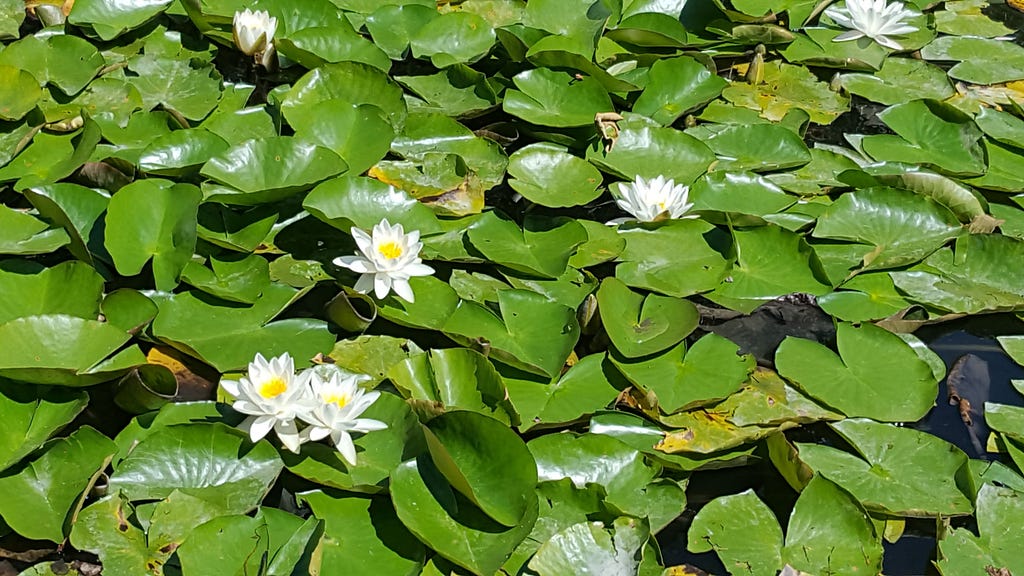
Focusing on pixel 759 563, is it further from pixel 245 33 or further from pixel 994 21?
pixel 994 21

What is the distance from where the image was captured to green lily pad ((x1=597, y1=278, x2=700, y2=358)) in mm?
2369

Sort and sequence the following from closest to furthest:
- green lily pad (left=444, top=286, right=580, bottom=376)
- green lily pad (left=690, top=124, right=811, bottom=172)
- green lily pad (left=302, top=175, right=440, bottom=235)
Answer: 1. green lily pad (left=444, top=286, right=580, bottom=376)
2. green lily pad (left=302, top=175, right=440, bottom=235)
3. green lily pad (left=690, top=124, right=811, bottom=172)

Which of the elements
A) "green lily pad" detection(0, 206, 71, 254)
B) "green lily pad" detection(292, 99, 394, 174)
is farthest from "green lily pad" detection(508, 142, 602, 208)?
"green lily pad" detection(0, 206, 71, 254)

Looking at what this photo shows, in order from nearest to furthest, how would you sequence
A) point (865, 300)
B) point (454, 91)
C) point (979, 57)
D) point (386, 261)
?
point (386, 261) < point (865, 300) < point (454, 91) < point (979, 57)

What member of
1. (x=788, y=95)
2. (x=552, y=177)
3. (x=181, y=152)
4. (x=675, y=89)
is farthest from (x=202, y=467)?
→ (x=788, y=95)

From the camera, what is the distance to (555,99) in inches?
129

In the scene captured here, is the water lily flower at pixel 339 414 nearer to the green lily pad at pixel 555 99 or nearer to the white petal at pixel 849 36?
the green lily pad at pixel 555 99

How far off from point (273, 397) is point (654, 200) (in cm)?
132

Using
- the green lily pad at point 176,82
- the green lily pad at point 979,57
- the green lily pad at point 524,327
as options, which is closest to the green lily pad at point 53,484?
the green lily pad at point 524,327

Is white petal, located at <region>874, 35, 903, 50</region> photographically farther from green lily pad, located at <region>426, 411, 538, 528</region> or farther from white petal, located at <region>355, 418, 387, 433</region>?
white petal, located at <region>355, 418, 387, 433</region>

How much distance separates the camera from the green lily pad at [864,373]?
2.34 meters

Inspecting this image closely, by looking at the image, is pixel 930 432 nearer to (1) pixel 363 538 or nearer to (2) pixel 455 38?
(1) pixel 363 538

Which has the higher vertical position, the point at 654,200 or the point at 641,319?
the point at 654,200

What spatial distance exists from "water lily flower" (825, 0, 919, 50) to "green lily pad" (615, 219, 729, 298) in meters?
1.55
